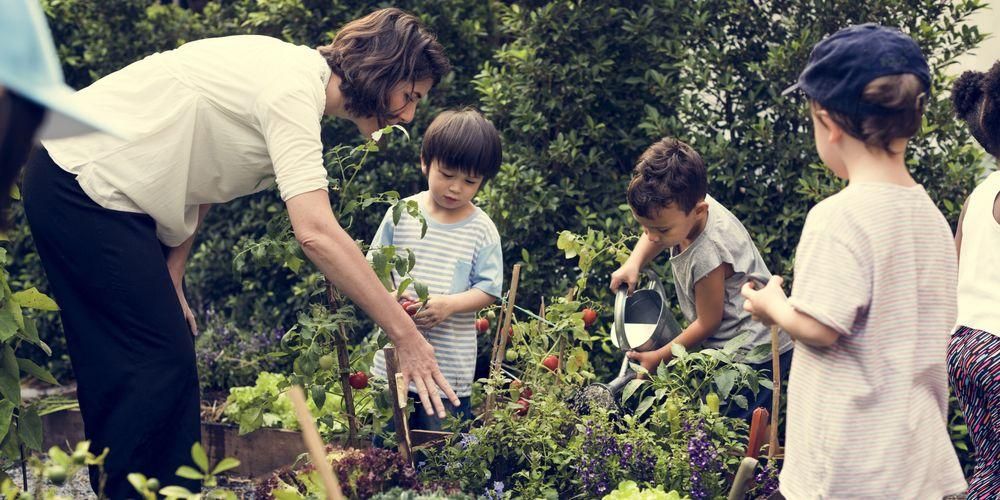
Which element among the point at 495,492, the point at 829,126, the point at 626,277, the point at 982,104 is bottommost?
the point at 495,492

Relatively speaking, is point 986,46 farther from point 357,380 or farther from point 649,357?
point 357,380

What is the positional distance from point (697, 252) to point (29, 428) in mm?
1947

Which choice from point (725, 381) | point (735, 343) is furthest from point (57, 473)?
point (735, 343)

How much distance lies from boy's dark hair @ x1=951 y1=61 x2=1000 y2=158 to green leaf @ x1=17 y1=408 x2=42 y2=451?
9.15ft

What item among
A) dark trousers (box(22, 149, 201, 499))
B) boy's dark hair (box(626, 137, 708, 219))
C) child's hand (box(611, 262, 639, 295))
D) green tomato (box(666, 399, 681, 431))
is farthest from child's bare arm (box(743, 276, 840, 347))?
dark trousers (box(22, 149, 201, 499))

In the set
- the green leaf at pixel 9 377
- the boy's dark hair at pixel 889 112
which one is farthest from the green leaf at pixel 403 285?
the boy's dark hair at pixel 889 112

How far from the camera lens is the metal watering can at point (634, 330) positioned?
2865 mm

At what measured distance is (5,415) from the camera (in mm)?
2676

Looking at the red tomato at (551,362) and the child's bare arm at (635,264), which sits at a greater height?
the child's bare arm at (635,264)

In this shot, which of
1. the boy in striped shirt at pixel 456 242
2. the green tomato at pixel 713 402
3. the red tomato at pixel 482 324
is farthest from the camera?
the red tomato at pixel 482 324

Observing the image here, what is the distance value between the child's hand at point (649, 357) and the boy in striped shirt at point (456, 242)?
1.58 ft

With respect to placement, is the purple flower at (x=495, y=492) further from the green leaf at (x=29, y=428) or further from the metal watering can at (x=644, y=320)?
the green leaf at (x=29, y=428)

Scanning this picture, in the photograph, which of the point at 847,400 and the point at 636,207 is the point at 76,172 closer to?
the point at 636,207

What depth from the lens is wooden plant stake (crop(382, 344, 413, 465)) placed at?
2.44m
